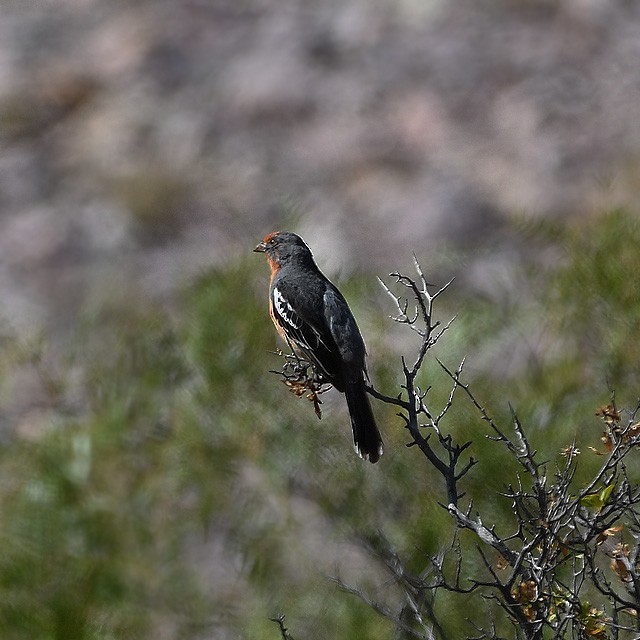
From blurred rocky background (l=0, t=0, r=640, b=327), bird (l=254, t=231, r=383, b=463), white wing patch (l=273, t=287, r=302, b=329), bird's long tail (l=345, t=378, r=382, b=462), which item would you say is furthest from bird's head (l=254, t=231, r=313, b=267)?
blurred rocky background (l=0, t=0, r=640, b=327)

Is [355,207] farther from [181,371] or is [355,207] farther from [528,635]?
[528,635]

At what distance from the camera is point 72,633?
8.33 m

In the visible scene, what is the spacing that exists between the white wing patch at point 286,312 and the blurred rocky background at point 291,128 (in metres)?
10.8

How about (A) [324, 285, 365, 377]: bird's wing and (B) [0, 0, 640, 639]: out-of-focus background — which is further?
(B) [0, 0, 640, 639]: out-of-focus background

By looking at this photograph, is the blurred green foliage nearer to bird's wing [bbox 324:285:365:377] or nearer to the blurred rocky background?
bird's wing [bbox 324:285:365:377]

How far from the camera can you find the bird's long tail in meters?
5.67

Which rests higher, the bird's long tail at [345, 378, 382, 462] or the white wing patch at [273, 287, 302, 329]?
the white wing patch at [273, 287, 302, 329]

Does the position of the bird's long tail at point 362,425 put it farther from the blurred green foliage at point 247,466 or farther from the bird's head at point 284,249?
the blurred green foliage at point 247,466

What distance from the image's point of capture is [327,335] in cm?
587

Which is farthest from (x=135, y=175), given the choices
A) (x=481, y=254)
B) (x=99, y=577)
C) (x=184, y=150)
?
(x=99, y=577)

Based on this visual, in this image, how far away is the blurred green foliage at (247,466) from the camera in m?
8.65

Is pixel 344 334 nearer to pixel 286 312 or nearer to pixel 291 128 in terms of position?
pixel 286 312

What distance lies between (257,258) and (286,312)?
181 inches

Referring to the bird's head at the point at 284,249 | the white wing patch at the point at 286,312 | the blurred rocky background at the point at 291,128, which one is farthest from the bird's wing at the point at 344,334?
the blurred rocky background at the point at 291,128
